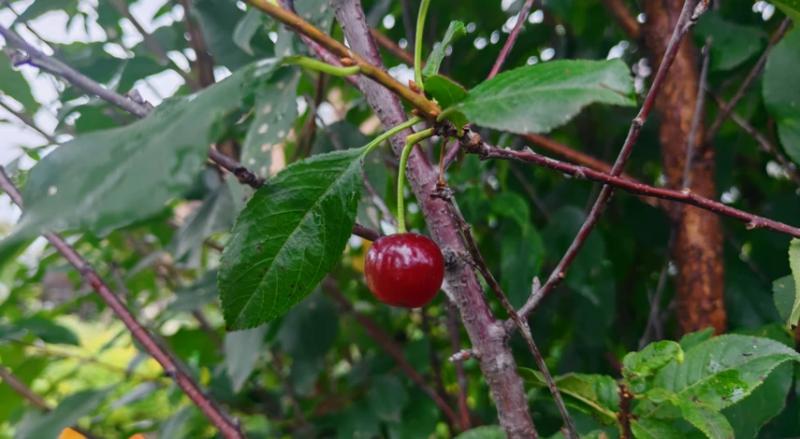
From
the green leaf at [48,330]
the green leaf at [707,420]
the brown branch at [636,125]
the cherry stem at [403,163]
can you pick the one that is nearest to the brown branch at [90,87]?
the cherry stem at [403,163]

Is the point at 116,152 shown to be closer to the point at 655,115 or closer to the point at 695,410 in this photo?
the point at 695,410

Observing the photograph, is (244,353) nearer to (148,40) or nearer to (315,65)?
(148,40)

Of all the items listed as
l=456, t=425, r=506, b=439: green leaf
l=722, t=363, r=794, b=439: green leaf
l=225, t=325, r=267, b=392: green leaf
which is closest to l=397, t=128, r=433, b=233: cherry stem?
l=456, t=425, r=506, b=439: green leaf

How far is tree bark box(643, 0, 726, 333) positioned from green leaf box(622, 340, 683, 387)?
330 mm

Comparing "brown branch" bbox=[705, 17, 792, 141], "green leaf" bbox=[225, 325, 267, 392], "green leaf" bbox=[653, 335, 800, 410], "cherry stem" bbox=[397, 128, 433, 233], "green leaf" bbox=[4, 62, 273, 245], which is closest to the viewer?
"green leaf" bbox=[4, 62, 273, 245]

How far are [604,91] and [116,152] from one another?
23cm

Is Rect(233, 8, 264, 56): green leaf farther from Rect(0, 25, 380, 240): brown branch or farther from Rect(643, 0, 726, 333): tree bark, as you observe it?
Rect(643, 0, 726, 333): tree bark

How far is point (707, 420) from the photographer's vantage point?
491 mm

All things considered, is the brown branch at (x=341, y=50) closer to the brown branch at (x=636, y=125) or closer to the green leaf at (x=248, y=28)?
the brown branch at (x=636, y=125)

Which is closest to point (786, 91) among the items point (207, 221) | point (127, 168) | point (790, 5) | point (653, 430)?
point (790, 5)

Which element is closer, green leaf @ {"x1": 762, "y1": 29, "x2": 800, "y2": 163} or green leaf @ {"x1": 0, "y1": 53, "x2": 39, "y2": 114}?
green leaf @ {"x1": 762, "y1": 29, "x2": 800, "y2": 163}

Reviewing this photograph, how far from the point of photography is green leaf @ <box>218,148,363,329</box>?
0.47m

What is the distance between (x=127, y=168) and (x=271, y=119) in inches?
13.8

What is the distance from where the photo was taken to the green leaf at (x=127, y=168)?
31cm
